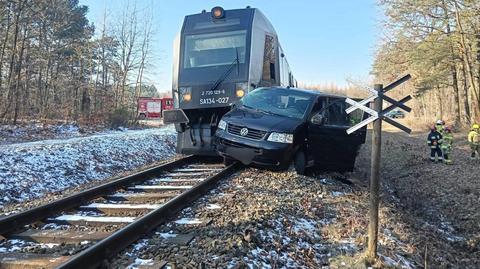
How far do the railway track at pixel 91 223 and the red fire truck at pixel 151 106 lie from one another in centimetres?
2589

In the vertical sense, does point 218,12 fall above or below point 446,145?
above

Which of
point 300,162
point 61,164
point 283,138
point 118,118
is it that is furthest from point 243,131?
point 118,118

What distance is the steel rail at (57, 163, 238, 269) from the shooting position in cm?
351

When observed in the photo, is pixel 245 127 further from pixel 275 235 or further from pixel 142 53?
pixel 142 53

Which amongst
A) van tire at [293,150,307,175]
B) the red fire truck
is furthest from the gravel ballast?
the red fire truck

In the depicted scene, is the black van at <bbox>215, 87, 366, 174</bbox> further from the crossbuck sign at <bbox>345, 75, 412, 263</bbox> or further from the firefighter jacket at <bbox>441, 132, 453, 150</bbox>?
the firefighter jacket at <bbox>441, 132, 453, 150</bbox>

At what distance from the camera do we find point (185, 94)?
10.8m

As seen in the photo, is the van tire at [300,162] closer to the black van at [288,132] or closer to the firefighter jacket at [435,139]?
the black van at [288,132]

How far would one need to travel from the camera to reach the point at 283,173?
8516mm

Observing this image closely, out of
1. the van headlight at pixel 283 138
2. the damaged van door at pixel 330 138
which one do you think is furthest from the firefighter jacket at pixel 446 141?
the van headlight at pixel 283 138

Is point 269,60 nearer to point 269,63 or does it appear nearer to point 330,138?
point 269,63

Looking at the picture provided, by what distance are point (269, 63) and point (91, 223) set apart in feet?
25.2

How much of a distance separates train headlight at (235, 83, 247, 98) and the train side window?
105 centimetres

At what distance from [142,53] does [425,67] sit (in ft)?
70.1
